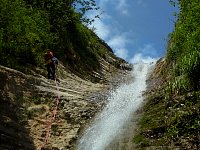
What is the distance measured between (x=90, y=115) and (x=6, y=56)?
19.1ft

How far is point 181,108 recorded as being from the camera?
13.6 meters

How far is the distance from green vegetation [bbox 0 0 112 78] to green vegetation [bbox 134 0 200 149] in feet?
25.5

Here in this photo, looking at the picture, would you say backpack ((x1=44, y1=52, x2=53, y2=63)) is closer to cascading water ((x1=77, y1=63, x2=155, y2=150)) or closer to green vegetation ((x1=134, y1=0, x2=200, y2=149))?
cascading water ((x1=77, y1=63, x2=155, y2=150))

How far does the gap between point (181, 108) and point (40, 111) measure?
533 cm

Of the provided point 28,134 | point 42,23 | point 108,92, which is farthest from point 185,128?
point 42,23

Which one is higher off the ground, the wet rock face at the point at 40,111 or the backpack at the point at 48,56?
the backpack at the point at 48,56

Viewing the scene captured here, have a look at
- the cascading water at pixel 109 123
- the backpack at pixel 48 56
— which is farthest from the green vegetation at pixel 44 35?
the cascading water at pixel 109 123

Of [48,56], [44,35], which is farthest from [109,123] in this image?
[44,35]

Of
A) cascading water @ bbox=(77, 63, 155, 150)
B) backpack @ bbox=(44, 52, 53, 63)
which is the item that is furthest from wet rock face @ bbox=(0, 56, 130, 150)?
backpack @ bbox=(44, 52, 53, 63)

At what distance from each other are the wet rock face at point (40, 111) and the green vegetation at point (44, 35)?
2.86m

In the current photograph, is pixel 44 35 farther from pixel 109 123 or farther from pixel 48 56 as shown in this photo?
pixel 109 123

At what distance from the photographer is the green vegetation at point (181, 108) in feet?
39.3

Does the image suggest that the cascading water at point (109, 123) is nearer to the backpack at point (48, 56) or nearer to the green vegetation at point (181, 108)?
the green vegetation at point (181, 108)

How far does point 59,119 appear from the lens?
16391 millimetres
